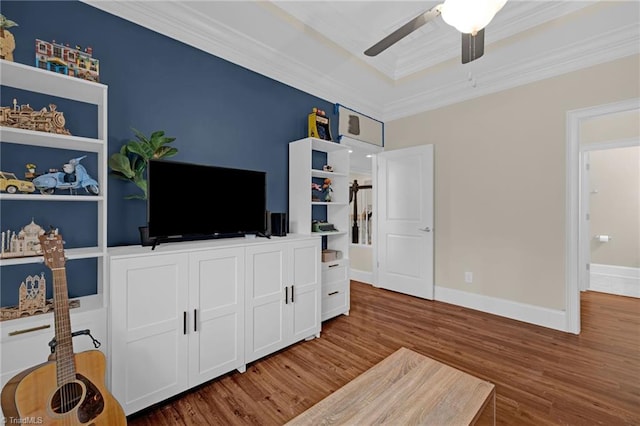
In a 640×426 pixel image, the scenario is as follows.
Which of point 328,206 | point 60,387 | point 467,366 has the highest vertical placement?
point 328,206

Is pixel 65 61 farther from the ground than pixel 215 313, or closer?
farther from the ground

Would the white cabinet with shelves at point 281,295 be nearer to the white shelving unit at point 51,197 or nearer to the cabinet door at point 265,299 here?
the cabinet door at point 265,299

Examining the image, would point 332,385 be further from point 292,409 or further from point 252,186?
point 252,186

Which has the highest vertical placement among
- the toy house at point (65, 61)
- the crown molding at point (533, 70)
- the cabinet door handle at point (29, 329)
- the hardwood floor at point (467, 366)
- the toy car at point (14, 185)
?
the crown molding at point (533, 70)

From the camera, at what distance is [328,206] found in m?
Answer: 3.55

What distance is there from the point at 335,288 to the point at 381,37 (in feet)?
9.04

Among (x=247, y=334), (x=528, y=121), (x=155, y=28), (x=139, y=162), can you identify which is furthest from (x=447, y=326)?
(x=155, y=28)

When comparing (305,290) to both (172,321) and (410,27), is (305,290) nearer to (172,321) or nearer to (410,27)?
(172,321)

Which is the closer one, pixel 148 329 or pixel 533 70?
pixel 148 329

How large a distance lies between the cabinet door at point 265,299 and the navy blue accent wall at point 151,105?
1.86 feet

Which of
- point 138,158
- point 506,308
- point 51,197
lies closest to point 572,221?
point 506,308

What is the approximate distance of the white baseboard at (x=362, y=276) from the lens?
4.66m

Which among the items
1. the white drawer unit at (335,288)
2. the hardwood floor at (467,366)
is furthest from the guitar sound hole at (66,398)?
the white drawer unit at (335,288)

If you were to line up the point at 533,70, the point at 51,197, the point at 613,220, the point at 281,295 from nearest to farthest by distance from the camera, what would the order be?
the point at 51,197
the point at 281,295
the point at 533,70
the point at 613,220
